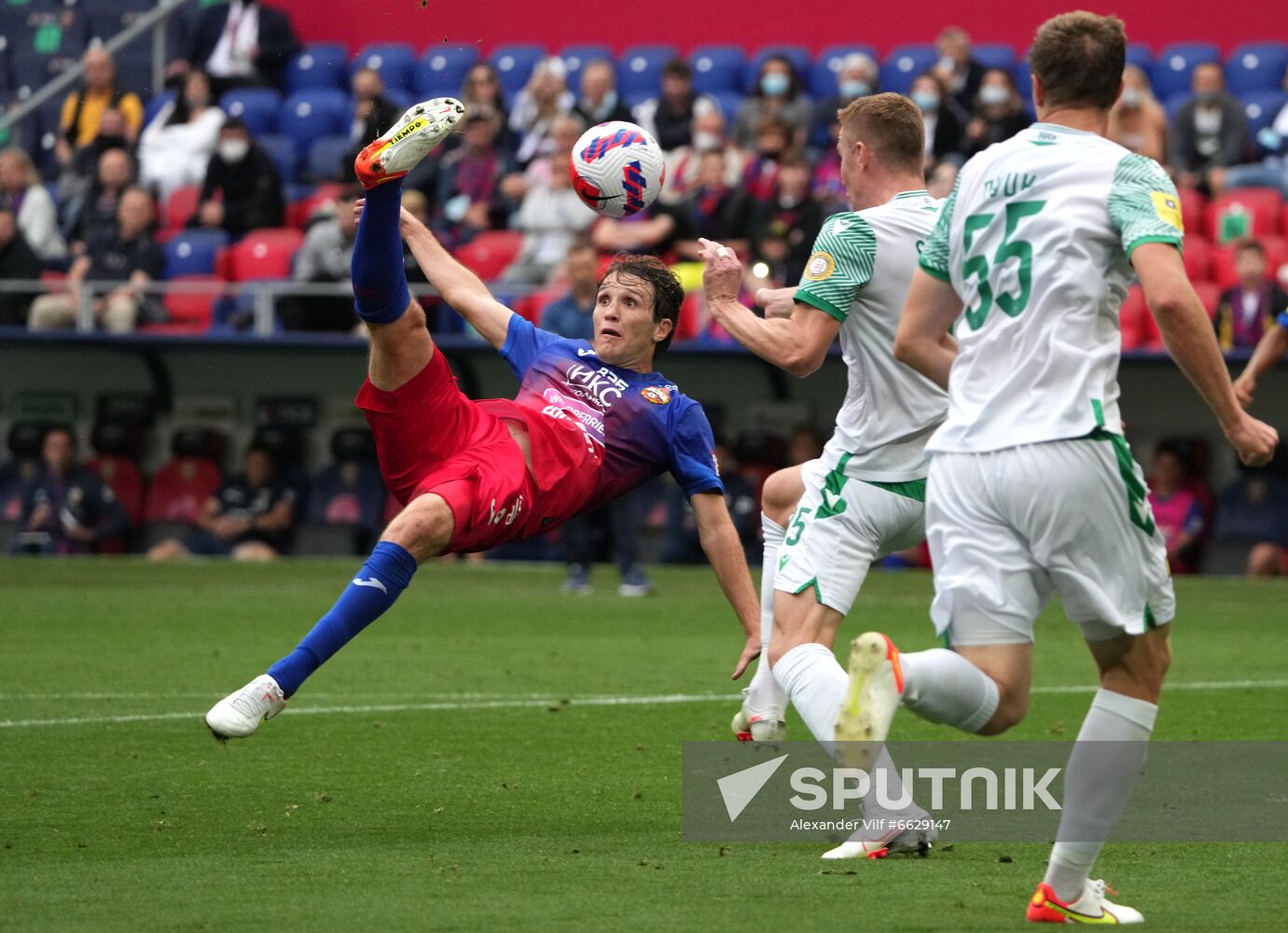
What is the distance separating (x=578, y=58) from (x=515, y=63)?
0.72 m

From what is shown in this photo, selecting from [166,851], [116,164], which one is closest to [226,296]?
[116,164]

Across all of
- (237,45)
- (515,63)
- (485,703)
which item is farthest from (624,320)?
(237,45)

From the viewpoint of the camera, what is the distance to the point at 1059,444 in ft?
14.8

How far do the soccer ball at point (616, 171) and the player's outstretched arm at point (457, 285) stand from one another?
682 millimetres

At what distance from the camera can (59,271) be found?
19.8 meters

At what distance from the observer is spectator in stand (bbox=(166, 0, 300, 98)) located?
22.1m

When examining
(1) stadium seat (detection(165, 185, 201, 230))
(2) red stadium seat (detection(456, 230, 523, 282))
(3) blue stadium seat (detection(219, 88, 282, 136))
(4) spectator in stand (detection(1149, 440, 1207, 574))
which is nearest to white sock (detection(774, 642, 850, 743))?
(4) spectator in stand (detection(1149, 440, 1207, 574))

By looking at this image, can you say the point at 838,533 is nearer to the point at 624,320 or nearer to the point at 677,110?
the point at 624,320

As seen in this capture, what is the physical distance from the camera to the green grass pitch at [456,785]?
4.96 meters

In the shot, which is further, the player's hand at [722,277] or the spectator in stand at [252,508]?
the spectator in stand at [252,508]

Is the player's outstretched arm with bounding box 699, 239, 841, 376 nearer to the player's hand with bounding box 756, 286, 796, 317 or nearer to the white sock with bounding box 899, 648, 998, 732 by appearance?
the player's hand with bounding box 756, 286, 796, 317

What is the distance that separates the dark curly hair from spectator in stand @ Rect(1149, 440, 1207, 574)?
1055 cm

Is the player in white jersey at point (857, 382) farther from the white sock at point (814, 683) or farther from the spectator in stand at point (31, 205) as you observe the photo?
the spectator in stand at point (31, 205)

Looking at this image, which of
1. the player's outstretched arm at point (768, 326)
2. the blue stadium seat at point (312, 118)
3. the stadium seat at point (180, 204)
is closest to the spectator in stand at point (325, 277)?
the stadium seat at point (180, 204)
